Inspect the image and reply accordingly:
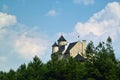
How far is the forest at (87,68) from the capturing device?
171 feet

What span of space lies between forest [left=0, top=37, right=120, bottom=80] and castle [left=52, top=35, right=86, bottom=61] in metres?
33.7

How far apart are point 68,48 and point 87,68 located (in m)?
47.7

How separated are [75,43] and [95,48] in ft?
145

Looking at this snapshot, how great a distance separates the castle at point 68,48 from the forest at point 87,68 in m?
33.7

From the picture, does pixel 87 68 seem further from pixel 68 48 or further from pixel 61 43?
pixel 61 43

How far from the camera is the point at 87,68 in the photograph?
54375mm

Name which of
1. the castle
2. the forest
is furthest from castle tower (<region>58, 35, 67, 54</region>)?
the forest

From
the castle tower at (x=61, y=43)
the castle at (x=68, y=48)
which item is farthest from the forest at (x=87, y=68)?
the castle tower at (x=61, y=43)

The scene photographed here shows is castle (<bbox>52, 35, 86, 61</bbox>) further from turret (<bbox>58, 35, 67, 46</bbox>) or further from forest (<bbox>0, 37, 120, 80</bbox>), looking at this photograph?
forest (<bbox>0, 37, 120, 80</bbox>)

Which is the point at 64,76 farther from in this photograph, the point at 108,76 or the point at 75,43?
the point at 75,43

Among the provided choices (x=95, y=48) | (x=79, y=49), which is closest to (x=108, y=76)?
(x=95, y=48)

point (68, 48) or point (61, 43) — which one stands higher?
point (61, 43)

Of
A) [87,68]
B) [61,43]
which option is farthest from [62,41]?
[87,68]

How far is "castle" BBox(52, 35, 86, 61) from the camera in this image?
9900cm
